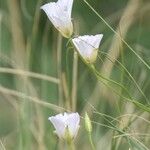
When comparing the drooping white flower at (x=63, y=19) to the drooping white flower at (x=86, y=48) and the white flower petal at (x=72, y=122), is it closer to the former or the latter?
the drooping white flower at (x=86, y=48)

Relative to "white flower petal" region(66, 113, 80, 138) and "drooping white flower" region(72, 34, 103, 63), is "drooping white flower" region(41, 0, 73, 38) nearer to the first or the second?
"drooping white flower" region(72, 34, 103, 63)

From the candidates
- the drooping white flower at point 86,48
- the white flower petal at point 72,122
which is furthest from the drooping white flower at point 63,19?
the white flower petal at point 72,122

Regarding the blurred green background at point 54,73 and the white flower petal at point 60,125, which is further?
the blurred green background at point 54,73

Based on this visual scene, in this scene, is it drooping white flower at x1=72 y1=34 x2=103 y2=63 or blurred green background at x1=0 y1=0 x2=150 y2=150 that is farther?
blurred green background at x1=0 y1=0 x2=150 y2=150

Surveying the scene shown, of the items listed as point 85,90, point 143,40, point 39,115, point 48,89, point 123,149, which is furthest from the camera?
point 143,40

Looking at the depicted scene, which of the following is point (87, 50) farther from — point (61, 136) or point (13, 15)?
point (13, 15)

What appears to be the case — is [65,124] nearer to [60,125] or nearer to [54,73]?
[60,125]

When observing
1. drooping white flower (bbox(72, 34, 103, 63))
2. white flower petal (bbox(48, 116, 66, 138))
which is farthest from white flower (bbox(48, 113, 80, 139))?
drooping white flower (bbox(72, 34, 103, 63))

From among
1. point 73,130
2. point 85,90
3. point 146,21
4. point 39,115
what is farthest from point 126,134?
point 146,21
